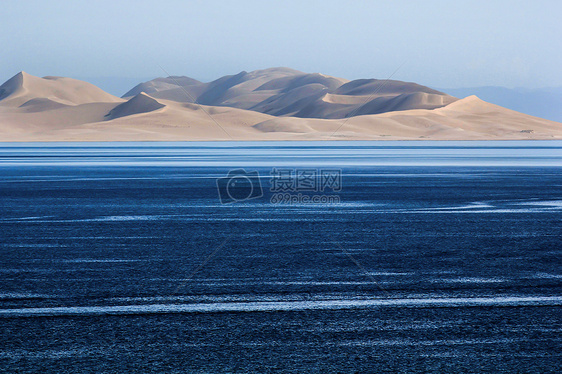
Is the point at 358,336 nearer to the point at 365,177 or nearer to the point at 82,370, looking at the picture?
the point at 82,370

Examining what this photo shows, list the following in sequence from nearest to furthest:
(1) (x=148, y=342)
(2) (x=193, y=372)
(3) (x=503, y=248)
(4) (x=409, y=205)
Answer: (2) (x=193, y=372) → (1) (x=148, y=342) → (3) (x=503, y=248) → (4) (x=409, y=205)

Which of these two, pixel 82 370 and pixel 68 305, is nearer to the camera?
pixel 82 370

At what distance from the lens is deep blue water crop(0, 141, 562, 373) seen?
5422mm

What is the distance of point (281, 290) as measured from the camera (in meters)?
7.63

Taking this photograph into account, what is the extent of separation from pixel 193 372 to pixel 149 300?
221 centimetres

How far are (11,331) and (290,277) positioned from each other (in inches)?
119

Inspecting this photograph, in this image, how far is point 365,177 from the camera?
91.5 feet

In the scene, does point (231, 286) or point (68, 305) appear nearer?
point (68, 305)

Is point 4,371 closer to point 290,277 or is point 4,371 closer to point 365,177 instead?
point 290,277

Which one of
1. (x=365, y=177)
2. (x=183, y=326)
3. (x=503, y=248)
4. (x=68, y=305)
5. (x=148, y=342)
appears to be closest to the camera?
(x=148, y=342)

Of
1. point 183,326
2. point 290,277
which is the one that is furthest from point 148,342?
point 290,277

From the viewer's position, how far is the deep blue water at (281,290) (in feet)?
17.8

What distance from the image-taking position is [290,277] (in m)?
8.33

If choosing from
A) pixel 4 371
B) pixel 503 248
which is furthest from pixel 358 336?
pixel 503 248
